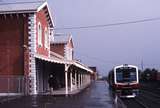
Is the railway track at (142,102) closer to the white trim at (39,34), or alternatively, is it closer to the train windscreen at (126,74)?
the train windscreen at (126,74)

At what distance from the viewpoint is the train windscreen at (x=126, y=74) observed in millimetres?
37553

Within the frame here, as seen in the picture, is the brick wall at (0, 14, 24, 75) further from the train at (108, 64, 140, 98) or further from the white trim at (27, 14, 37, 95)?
the train at (108, 64, 140, 98)

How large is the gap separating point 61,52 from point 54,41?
5.48 feet

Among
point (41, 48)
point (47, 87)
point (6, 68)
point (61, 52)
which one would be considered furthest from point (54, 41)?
point (6, 68)

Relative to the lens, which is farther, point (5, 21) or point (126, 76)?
point (126, 76)

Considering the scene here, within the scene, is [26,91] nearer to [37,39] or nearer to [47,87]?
[37,39]

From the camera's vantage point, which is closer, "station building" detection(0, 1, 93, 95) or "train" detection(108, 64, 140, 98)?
"station building" detection(0, 1, 93, 95)

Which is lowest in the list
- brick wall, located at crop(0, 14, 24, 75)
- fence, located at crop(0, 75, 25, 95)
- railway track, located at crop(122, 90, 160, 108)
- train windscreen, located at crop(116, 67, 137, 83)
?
railway track, located at crop(122, 90, 160, 108)

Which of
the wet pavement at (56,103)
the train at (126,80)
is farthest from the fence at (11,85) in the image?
the train at (126,80)

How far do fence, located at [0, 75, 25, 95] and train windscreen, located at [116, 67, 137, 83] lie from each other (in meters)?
9.18

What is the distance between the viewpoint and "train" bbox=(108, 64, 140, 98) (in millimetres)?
37219

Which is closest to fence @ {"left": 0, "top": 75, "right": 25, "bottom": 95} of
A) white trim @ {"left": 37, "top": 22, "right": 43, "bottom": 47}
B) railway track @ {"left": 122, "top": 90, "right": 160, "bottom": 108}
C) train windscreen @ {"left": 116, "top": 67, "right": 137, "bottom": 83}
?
white trim @ {"left": 37, "top": 22, "right": 43, "bottom": 47}

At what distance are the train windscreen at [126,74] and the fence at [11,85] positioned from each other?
9176 millimetres

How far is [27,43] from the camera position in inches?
1312
